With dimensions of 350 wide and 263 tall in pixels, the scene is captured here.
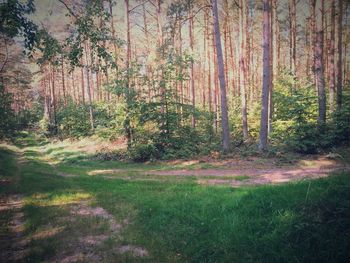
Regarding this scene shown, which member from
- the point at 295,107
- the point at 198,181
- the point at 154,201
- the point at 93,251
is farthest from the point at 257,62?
the point at 93,251

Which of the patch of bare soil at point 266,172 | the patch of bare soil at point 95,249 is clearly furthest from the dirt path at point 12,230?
the patch of bare soil at point 266,172

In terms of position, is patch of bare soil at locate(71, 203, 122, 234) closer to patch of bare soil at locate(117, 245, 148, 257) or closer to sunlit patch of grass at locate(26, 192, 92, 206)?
sunlit patch of grass at locate(26, 192, 92, 206)

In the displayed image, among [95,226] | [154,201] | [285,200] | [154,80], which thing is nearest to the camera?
[285,200]

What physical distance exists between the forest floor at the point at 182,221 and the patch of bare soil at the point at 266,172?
0.08 meters

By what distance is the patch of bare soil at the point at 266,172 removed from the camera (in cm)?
1023

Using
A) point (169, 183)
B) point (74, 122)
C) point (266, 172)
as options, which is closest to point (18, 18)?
point (169, 183)

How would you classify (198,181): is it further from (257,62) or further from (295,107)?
(257,62)

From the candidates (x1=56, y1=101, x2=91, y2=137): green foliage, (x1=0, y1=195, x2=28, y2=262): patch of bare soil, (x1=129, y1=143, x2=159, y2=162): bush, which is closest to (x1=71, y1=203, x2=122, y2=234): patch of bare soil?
(x1=0, y1=195, x2=28, y2=262): patch of bare soil

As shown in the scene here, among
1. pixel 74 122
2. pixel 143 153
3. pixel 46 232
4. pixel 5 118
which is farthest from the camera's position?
pixel 74 122

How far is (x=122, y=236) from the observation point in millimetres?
6270

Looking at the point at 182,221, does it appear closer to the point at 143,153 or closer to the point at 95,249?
the point at 95,249

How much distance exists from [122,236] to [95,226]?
1100 mm

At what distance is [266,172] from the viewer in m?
11.8

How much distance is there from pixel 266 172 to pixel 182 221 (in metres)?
6.53
